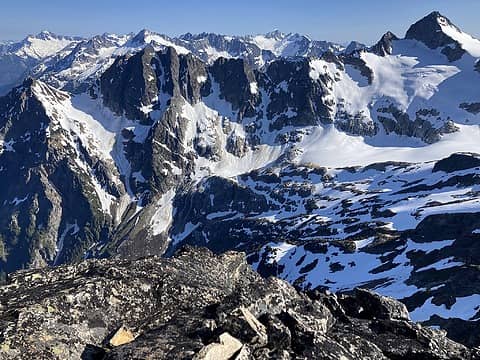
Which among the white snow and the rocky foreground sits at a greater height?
the rocky foreground

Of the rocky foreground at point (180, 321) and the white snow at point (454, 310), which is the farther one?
the white snow at point (454, 310)

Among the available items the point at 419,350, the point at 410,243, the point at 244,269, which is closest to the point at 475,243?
the point at 410,243

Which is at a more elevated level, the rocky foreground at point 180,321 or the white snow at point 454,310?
the rocky foreground at point 180,321

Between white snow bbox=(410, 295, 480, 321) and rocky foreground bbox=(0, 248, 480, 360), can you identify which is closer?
rocky foreground bbox=(0, 248, 480, 360)

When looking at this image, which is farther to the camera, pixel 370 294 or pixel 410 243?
pixel 410 243

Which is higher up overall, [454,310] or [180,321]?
[180,321]

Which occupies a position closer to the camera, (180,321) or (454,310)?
(180,321)

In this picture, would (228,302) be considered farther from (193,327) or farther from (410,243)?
(410,243)

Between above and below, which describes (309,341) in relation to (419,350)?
above
